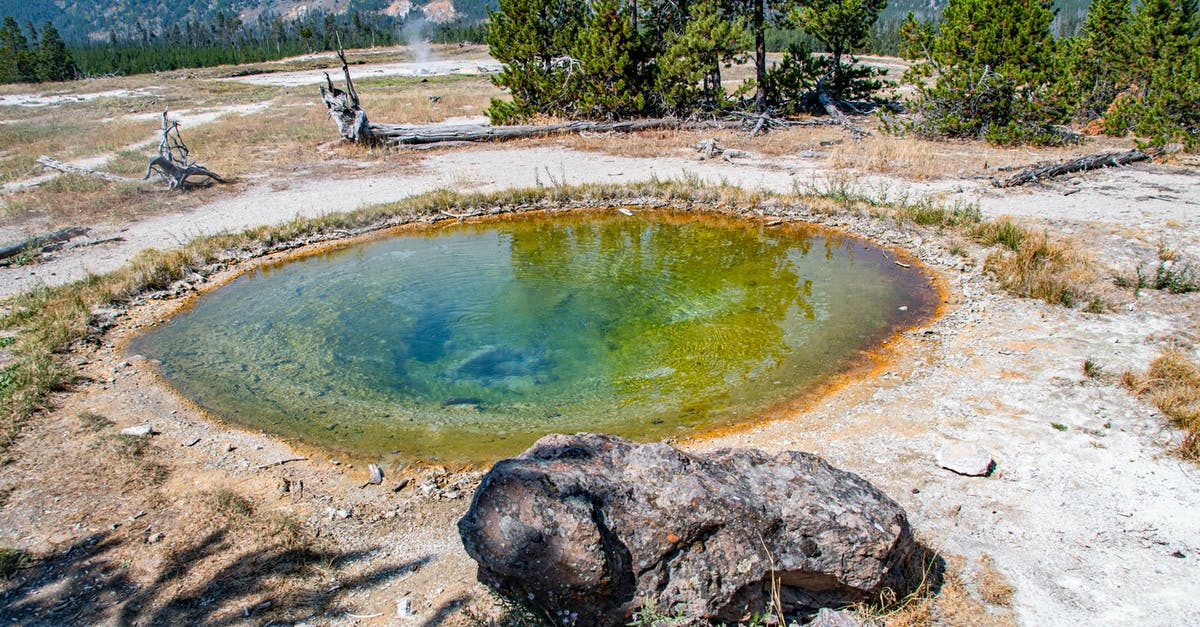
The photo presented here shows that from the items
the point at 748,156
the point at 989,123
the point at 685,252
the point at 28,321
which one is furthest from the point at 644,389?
the point at 989,123

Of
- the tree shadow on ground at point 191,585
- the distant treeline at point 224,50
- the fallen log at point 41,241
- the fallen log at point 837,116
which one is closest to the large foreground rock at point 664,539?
the tree shadow on ground at point 191,585

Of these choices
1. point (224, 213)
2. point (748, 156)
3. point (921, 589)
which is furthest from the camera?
point (748, 156)

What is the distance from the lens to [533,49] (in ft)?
72.8

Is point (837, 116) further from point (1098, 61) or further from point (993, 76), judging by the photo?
point (1098, 61)

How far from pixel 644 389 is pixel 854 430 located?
2151 mm

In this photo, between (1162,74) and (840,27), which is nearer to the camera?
(1162,74)

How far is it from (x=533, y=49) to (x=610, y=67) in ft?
9.30

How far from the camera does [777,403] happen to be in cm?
683

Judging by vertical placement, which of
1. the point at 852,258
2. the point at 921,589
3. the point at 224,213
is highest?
the point at 224,213

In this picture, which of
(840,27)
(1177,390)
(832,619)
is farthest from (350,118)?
(832,619)

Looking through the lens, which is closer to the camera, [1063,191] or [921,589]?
[921,589]

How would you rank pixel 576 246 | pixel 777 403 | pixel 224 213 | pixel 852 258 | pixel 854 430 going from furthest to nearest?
pixel 224 213 → pixel 576 246 → pixel 852 258 → pixel 777 403 → pixel 854 430

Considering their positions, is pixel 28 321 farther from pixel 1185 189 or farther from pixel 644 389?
pixel 1185 189

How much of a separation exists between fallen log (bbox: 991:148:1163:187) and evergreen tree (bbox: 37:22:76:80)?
7335cm
